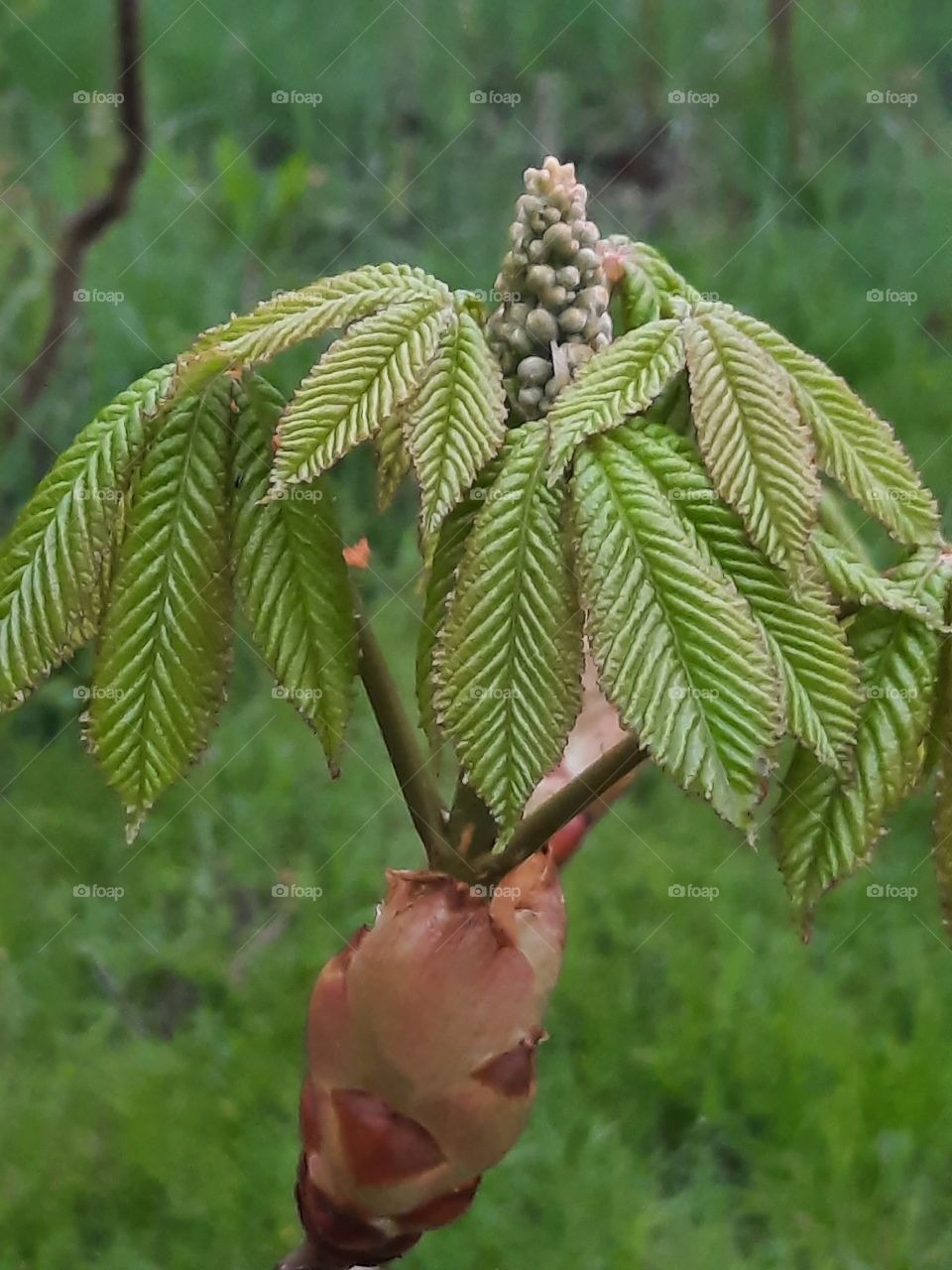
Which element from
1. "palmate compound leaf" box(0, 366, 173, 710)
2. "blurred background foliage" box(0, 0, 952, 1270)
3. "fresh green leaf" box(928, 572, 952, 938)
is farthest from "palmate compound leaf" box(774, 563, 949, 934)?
"blurred background foliage" box(0, 0, 952, 1270)

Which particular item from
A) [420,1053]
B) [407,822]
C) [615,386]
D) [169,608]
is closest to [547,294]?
[615,386]

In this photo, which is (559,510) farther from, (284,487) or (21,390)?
(21,390)

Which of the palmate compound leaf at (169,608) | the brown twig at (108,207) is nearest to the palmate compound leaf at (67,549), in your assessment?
the palmate compound leaf at (169,608)

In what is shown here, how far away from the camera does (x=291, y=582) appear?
0.38m

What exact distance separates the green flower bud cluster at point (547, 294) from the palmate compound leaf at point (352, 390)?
43mm

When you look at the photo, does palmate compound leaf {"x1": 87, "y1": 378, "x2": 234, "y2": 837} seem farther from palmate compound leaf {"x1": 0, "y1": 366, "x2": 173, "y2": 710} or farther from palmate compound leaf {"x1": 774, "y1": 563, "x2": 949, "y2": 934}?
palmate compound leaf {"x1": 774, "y1": 563, "x2": 949, "y2": 934}

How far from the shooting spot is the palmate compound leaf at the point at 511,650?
335 millimetres

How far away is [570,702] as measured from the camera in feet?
1.12

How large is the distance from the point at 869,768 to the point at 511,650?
0.13 m

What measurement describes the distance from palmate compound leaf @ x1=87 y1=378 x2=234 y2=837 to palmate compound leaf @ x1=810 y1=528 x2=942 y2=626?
20 cm

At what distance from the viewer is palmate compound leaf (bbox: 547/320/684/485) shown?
1.10 feet

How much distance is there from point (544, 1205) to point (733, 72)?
1079 mm

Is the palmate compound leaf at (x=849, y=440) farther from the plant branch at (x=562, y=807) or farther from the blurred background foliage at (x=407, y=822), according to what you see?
the blurred background foliage at (x=407, y=822)

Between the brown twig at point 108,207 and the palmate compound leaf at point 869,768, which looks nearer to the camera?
the palmate compound leaf at point 869,768
